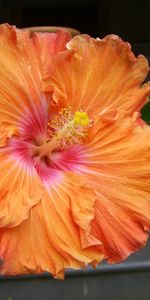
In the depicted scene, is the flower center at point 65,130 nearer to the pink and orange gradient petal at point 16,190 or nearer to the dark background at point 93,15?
the pink and orange gradient petal at point 16,190

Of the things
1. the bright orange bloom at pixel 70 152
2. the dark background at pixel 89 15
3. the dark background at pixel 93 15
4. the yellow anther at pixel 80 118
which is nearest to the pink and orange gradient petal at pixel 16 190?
the bright orange bloom at pixel 70 152

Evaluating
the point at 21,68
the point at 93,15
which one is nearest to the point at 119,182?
the point at 21,68

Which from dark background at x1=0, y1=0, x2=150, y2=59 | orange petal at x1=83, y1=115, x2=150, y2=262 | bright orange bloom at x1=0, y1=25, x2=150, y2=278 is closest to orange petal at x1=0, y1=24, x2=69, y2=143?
bright orange bloom at x1=0, y1=25, x2=150, y2=278

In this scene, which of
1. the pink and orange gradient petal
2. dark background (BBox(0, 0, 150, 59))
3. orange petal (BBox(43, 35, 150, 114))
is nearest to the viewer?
the pink and orange gradient petal

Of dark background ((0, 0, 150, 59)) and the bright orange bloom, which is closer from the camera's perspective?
the bright orange bloom

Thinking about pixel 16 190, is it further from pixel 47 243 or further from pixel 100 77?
Result: pixel 100 77

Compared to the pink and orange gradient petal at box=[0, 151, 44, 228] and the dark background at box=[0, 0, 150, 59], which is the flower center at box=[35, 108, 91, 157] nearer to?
A: the pink and orange gradient petal at box=[0, 151, 44, 228]

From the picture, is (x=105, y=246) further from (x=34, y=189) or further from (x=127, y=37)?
(x=127, y=37)
